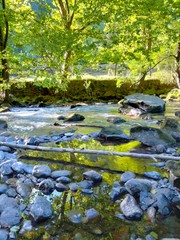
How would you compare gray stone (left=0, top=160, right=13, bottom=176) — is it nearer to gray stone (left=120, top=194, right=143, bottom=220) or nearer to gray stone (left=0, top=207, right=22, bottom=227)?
gray stone (left=0, top=207, right=22, bottom=227)

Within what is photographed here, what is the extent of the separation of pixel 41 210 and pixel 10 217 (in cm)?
27

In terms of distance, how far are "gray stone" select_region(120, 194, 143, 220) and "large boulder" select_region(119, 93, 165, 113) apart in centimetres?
732

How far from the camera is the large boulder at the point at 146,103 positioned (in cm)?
964

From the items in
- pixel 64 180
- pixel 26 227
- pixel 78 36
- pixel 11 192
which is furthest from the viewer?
pixel 78 36

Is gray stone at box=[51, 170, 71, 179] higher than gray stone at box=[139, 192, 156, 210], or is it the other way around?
gray stone at box=[51, 170, 71, 179]

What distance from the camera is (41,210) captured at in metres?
2.30

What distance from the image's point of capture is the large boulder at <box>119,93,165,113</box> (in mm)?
9641

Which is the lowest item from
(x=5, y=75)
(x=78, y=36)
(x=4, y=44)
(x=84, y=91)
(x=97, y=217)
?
(x=97, y=217)

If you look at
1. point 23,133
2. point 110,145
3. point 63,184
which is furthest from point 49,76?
point 63,184

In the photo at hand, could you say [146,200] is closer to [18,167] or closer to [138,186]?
[138,186]

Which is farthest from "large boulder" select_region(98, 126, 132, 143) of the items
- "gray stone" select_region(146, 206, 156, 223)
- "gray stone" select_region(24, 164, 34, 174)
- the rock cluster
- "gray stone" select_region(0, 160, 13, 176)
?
"gray stone" select_region(146, 206, 156, 223)

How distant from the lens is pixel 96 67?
13.4 meters

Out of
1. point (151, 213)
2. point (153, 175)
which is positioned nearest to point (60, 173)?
point (153, 175)

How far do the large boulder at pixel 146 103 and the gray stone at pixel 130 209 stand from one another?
732cm
